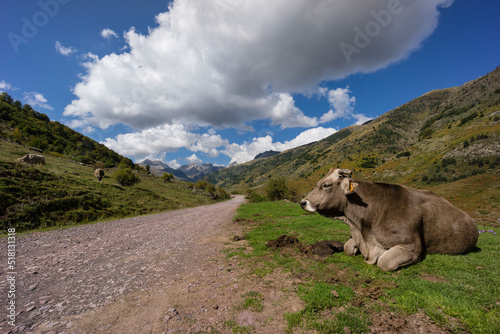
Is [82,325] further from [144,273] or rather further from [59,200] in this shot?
[59,200]

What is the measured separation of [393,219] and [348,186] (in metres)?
1.48

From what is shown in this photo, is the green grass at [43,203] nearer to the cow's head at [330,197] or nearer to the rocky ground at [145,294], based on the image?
the rocky ground at [145,294]

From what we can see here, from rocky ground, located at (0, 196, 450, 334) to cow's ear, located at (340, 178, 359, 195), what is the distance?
116 inches

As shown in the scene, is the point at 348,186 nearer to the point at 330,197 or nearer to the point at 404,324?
the point at 330,197

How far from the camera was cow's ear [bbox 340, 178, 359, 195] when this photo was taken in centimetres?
561

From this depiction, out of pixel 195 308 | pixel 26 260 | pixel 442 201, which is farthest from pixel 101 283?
pixel 442 201

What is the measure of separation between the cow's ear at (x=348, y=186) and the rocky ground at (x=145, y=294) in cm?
295

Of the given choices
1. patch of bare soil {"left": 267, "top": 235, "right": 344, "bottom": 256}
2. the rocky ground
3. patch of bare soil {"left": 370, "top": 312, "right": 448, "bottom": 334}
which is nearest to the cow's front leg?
patch of bare soil {"left": 267, "top": 235, "right": 344, "bottom": 256}

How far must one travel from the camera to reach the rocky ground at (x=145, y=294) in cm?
370

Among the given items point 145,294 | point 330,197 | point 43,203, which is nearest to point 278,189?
point 43,203

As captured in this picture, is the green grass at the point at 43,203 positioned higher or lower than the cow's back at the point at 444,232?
higher

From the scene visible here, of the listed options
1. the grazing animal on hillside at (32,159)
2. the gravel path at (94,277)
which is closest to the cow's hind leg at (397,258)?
the gravel path at (94,277)

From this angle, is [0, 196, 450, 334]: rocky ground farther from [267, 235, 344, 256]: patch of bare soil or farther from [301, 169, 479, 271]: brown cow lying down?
[301, 169, 479, 271]: brown cow lying down

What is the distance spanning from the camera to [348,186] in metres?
5.68
